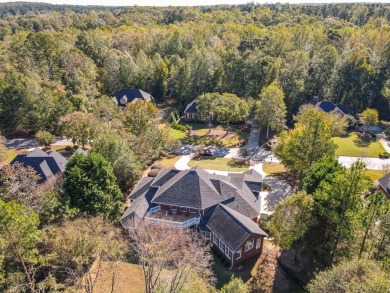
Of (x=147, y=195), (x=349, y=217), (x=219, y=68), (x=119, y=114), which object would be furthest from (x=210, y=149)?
(x=349, y=217)

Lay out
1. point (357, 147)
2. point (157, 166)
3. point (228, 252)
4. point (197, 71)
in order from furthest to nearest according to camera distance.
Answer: point (197, 71), point (357, 147), point (157, 166), point (228, 252)

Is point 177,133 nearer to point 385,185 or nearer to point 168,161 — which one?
point 168,161

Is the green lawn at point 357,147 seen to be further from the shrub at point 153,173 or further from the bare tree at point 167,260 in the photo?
the bare tree at point 167,260

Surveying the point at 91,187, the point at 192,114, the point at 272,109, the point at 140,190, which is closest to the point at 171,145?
the point at 140,190

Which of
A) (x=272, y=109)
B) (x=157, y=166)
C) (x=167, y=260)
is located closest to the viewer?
(x=167, y=260)

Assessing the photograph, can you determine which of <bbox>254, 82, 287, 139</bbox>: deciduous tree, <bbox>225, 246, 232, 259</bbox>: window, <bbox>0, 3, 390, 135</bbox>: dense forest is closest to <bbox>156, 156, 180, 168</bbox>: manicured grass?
<bbox>254, 82, 287, 139</bbox>: deciduous tree

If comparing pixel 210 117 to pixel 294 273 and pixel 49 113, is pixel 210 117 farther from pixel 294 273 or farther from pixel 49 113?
pixel 294 273

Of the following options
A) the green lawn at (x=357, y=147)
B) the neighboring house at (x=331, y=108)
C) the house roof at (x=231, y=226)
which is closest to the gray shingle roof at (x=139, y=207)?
the house roof at (x=231, y=226)

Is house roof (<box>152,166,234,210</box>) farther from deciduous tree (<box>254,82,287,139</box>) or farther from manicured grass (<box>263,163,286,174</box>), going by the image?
deciduous tree (<box>254,82,287,139</box>)
